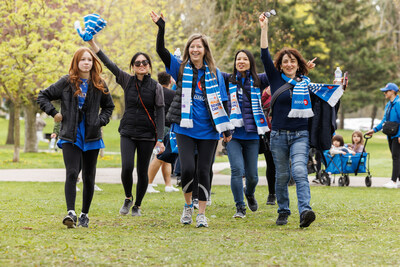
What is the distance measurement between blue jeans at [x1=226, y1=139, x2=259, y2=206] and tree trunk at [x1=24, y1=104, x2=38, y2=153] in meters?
21.4

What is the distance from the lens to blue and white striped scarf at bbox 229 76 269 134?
7684 mm

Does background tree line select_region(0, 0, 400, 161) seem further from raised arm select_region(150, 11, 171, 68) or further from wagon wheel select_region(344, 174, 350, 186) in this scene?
wagon wheel select_region(344, 174, 350, 186)

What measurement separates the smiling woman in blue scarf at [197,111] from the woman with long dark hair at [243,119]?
31.9 inches

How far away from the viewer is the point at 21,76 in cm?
1877

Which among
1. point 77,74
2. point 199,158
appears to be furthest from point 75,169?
point 199,158

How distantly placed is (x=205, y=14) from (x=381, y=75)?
16.9m

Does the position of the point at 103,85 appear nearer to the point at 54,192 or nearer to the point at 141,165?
the point at 141,165

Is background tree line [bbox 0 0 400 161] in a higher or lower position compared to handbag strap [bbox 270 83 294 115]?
higher

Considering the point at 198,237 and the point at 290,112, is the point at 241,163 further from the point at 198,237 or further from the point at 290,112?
the point at 198,237

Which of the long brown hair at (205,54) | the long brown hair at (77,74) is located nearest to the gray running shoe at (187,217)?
the long brown hair at (205,54)

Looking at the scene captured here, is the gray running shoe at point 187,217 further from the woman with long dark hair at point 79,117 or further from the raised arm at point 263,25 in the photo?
the raised arm at point 263,25

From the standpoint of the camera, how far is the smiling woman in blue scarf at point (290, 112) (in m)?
6.79

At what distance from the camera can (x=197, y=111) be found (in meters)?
6.84

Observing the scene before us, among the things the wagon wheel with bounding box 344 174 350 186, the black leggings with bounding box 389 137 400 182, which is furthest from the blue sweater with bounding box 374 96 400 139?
the wagon wheel with bounding box 344 174 350 186
